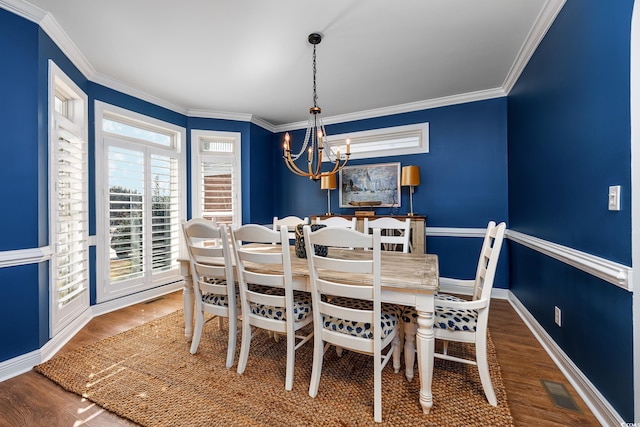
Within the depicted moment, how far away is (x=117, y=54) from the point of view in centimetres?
280

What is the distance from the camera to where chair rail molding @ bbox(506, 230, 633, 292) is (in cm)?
133

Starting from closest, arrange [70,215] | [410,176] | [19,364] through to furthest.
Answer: [19,364]
[70,215]
[410,176]

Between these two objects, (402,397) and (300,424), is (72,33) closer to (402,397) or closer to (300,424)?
(300,424)

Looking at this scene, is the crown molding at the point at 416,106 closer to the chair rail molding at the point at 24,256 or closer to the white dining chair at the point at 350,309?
the white dining chair at the point at 350,309

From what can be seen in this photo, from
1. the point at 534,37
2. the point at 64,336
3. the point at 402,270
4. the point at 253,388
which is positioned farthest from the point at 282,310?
the point at 534,37

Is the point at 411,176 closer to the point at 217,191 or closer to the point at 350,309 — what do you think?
the point at 350,309

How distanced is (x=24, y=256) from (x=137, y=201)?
5.25 feet

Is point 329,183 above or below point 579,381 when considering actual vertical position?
above

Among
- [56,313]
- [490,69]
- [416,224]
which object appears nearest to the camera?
[56,313]

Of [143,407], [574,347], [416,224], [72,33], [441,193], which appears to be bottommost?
[143,407]

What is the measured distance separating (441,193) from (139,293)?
14.1 feet

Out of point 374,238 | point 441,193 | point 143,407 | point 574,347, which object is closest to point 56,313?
point 143,407

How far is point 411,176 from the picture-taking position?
3.88m

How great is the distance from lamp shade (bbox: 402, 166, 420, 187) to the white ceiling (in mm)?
999
